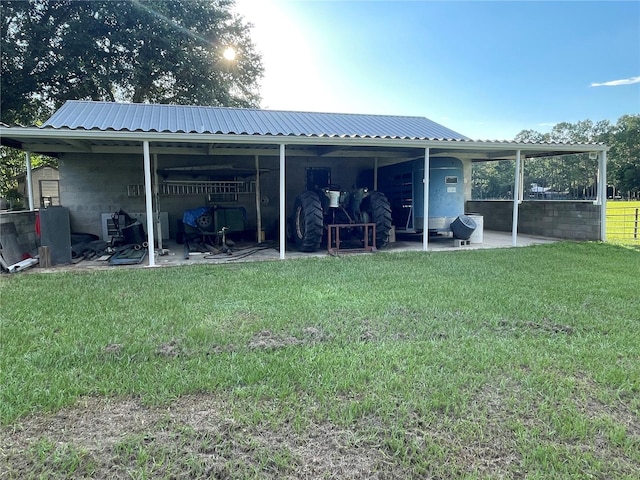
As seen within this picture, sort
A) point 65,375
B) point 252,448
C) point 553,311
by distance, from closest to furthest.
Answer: point 252,448, point 65,375, point 553,311

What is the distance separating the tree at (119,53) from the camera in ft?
46.7

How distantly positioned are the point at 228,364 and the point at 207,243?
6.47 meters

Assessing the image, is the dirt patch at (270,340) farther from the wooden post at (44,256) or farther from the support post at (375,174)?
the support post at (375,174)

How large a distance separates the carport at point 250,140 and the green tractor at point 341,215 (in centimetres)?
55

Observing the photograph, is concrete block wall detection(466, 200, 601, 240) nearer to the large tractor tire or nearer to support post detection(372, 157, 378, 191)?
support post detection(372, 157, 378, 191)

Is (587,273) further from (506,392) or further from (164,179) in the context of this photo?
(164,179)

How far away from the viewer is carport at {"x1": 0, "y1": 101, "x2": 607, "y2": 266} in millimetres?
6336

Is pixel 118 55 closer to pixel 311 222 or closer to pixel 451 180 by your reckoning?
pixel 311 222

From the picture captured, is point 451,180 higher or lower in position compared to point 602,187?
higher

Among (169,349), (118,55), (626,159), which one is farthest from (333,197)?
(626,159)

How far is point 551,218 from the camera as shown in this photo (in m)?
10.1

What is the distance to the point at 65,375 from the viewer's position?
2432mm

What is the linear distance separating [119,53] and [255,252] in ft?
43.1

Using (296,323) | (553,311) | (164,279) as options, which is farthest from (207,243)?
(553,311)
